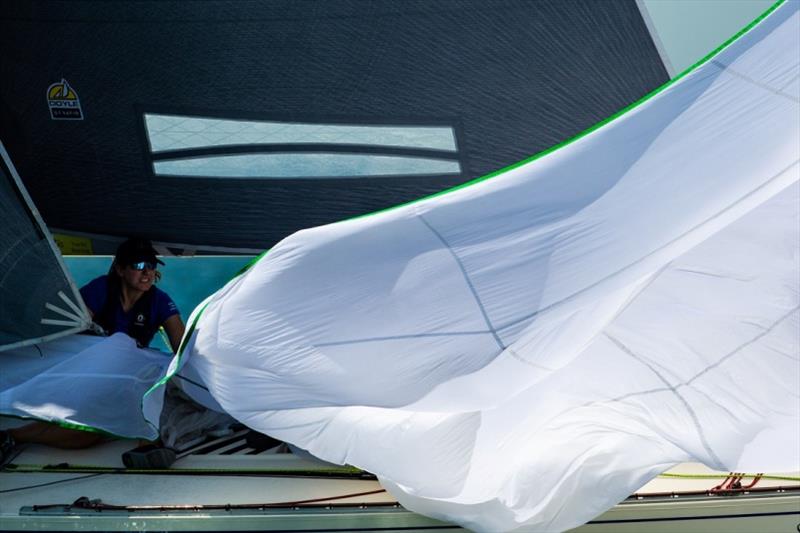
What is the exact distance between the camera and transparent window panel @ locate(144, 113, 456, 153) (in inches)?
125

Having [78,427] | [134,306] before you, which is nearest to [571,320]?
[78,427]

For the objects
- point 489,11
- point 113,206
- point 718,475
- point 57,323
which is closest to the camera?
point 718,475

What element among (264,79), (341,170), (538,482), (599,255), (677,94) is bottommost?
(538,482)

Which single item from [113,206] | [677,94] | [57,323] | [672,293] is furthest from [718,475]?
[113,206]

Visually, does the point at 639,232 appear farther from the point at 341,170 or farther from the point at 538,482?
the point at 341,170

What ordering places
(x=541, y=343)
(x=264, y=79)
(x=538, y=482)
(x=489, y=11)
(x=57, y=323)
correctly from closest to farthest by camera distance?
(x=538, y=482) → (x=541, y=343) → (x=57, y=323) → (x=489, y=11) → (x=264, y=79)

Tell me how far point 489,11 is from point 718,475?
1.56 meters

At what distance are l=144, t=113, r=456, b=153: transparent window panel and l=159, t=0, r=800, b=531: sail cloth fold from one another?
1.21 meters

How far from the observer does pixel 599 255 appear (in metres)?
1.87

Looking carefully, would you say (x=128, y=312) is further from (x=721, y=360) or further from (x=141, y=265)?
(x=721, y=360)

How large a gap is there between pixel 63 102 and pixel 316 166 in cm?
89

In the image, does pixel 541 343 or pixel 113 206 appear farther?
pixel 113 206

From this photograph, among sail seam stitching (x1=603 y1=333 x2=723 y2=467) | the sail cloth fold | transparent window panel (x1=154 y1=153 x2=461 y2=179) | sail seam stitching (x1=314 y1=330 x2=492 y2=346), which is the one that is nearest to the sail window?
transparent window panel (x1=154 y1=153 x2=461 y2=179)

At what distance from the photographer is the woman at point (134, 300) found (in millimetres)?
2531
